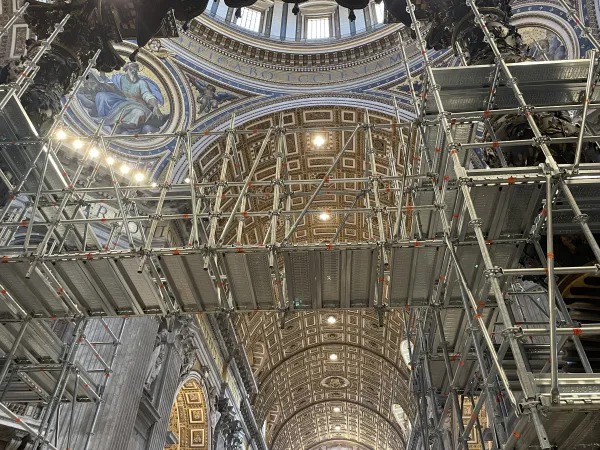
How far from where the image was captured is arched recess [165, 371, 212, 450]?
1582 cm

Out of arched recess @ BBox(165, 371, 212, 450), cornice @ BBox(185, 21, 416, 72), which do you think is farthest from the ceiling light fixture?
arched recess @ BBox(165, 371, 212, 450)

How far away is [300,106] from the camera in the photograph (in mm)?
16328

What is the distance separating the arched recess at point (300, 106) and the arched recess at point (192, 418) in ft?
23.3

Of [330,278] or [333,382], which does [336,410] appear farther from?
[330,278]

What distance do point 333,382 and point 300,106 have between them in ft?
65.3

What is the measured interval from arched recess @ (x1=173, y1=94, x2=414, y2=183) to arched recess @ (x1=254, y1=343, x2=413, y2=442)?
14.0 m

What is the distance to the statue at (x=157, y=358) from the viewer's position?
459 inches

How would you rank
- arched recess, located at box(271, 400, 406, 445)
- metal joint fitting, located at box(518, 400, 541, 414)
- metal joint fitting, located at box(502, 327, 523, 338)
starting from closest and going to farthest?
1. metal joint fitting, located at box(518, 400, 541, 414)
2. metal joint fitting, located at box(502, 327, 523, 338)
3. arched recess, located at box(271, 400, 406, 445)

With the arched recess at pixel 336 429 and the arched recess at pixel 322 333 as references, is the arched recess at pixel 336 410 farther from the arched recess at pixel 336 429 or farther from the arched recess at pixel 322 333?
the arched recess at pixel 322 333

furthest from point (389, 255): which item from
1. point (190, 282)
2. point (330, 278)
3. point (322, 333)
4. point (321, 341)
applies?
point (321, 341)

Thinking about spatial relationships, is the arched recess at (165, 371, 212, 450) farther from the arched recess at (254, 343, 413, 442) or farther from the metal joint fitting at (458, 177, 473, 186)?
the metal joint fitting at (458, 177, 473, 186)

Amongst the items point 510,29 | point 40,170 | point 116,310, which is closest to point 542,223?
point 510,29

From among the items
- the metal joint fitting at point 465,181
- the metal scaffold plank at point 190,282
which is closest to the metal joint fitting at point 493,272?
the metal joint fitting at point 465,181

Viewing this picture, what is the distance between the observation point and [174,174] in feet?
47.7
